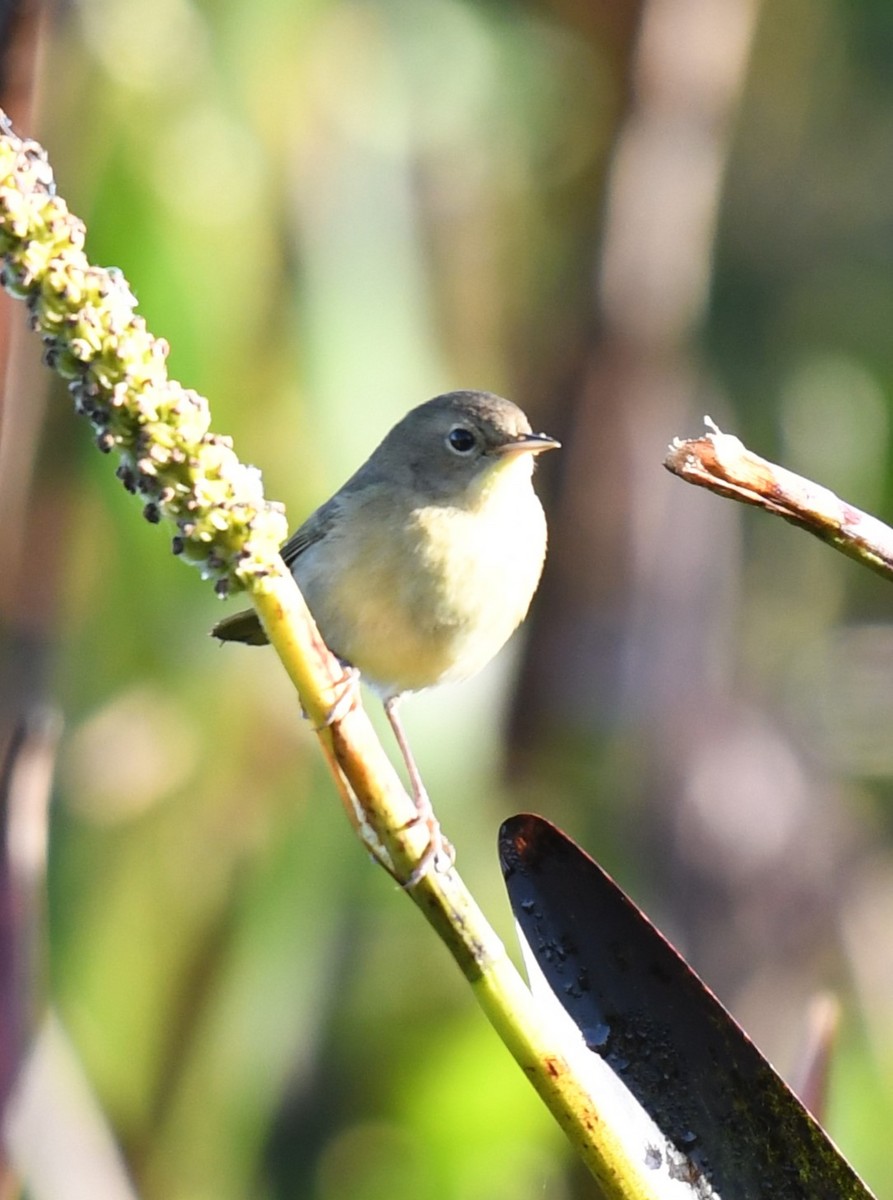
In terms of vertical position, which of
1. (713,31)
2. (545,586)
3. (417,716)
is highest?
(713,31)

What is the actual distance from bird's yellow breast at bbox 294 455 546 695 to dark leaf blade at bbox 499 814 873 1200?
195cm

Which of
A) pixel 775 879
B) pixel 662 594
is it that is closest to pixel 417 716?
pixel 662 594

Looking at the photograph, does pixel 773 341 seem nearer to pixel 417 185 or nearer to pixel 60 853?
pixel 417 185

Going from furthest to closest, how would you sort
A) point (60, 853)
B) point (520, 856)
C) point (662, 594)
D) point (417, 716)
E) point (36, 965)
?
point (662, 594) → point (417, 716) → point (60, 853) → point (36, 965) → point (520, 856)

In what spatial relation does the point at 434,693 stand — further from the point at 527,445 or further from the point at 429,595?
the point at 527,445

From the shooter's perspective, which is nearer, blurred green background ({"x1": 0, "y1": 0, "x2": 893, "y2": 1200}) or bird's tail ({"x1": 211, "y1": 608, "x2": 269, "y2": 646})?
blurred green background ({"x1": 0, "y1": 0, "x2": 893, "y2": 1200})

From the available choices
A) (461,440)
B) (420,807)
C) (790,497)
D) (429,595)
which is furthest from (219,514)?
(461,440)

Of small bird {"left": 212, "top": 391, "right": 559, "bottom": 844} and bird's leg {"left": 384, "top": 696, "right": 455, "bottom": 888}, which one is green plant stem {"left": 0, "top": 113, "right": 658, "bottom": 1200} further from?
small bird {"left": 212, "top": 391, "right": 559, "bottom": 844}

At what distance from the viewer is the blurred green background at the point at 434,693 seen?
9.71 feet

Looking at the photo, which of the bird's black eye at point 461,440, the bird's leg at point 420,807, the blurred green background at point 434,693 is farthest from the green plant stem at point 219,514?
the bird's black eye at point 461,440

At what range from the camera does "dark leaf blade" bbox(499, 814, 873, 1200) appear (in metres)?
1.00

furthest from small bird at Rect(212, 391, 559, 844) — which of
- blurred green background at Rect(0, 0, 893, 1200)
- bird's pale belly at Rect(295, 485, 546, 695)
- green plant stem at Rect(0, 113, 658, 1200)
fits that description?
green plant stem at Rect(0, 113, 658, 1200)

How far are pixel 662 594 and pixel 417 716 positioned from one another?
635mm

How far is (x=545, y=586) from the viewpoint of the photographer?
385cm
